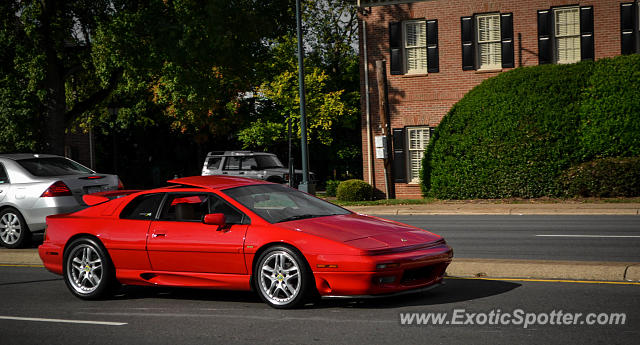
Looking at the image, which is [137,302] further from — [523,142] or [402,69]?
[402,69]

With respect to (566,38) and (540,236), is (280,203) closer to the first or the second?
(540,236)

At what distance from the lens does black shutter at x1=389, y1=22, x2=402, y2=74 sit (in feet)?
90.8

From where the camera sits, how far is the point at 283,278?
23.7ft

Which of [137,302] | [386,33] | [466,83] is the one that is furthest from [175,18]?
[137,302]

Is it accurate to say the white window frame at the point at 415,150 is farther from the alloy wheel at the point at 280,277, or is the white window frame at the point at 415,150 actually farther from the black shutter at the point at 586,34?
the alloy wheel at the point at 280,277

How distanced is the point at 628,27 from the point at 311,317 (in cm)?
2249

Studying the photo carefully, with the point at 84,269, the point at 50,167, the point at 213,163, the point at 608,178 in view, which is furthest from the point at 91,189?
the point at 608,178

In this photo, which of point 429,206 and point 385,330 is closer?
point 385,330

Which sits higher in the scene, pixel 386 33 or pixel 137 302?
pixel 386 33

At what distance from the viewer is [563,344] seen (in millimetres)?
5582

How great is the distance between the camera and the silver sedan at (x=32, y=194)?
12.6 meters

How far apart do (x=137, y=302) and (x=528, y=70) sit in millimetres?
18106

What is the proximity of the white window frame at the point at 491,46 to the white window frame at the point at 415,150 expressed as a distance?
319cm

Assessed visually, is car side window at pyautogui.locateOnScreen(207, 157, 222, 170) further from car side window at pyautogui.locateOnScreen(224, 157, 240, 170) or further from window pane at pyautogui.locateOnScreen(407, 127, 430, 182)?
window pane at pyautogui.locateOnScreen(407, 127, 430, 182)
